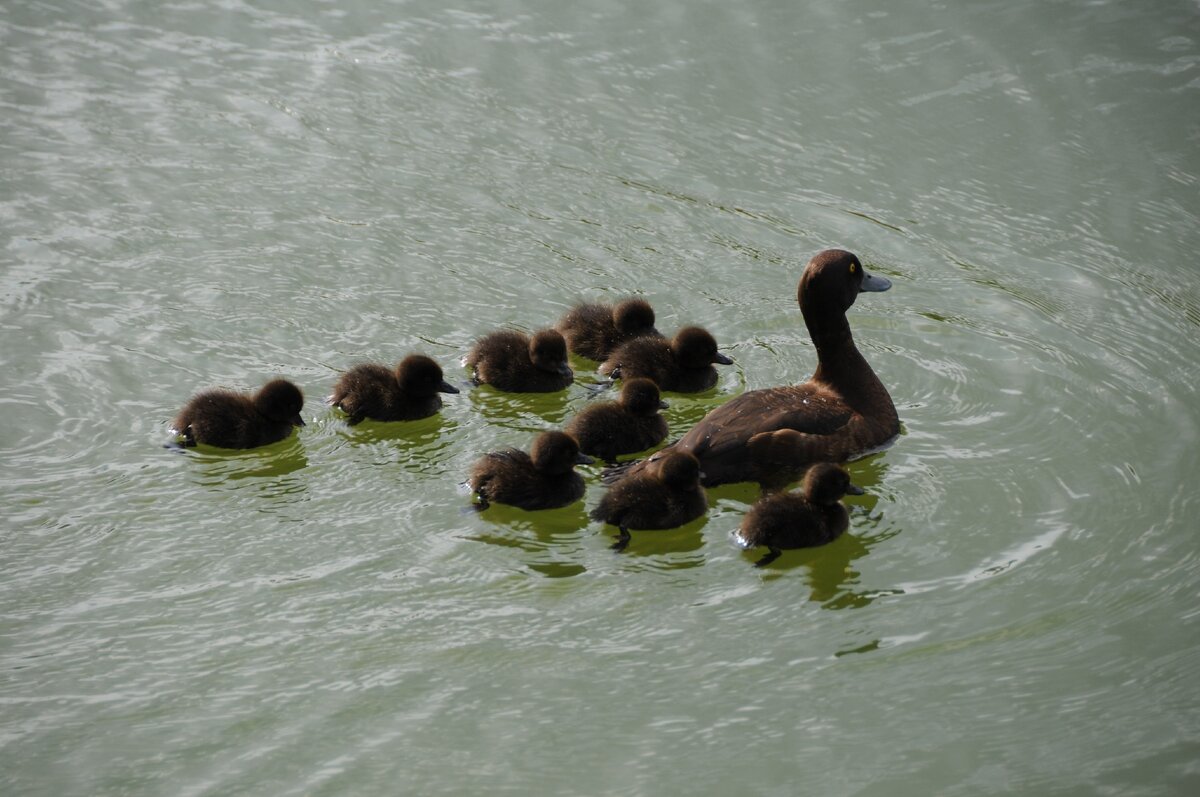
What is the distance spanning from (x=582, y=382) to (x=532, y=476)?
1352 mm

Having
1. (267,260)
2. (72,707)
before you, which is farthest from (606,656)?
(267,260)

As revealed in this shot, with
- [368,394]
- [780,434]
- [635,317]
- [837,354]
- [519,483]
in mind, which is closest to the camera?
[519,483]

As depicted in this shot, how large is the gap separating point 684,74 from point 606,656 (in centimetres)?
518

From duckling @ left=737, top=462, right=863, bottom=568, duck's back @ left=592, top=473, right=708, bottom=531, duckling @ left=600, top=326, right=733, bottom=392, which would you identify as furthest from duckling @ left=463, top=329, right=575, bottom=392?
duckling @ left=737, top=462, right=863, bottom=568

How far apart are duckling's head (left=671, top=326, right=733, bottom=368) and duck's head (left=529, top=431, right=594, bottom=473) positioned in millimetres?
1088

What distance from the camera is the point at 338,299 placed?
700 centimetres

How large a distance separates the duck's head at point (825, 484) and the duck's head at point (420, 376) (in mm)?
1631

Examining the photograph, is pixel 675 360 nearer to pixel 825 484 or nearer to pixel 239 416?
pixel 825 484

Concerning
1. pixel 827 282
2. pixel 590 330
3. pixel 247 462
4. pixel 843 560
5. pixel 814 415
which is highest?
pixel 827 282

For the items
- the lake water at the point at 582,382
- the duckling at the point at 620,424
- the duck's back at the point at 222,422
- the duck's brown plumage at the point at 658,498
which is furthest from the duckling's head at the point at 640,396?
the duck's back at the point at 222,422

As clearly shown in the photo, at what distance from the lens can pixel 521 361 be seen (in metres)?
6.40

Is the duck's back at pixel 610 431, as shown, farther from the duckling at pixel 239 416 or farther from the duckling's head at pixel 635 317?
the duckling at pixel 239 416

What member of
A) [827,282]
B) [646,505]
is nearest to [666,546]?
[646,505]

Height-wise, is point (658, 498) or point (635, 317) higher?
point (635, 317)
